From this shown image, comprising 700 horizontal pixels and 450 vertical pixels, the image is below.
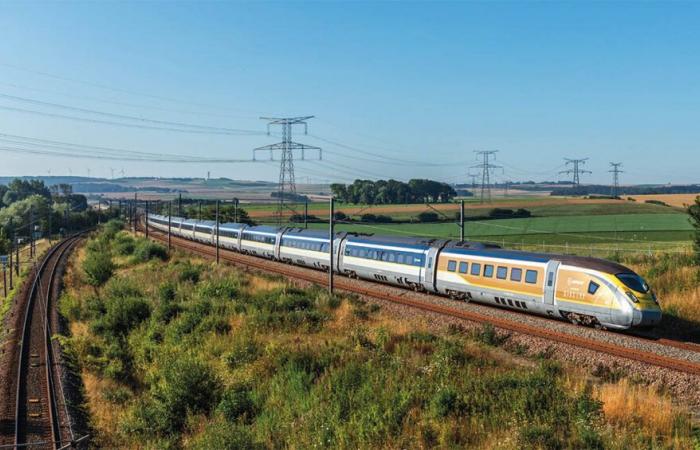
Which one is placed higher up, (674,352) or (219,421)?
(674,352)

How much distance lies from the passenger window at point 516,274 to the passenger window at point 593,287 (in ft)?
12.6

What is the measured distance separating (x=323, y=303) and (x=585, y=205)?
283ft

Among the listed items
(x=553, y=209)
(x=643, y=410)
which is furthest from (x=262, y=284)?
(x=553, y=209)

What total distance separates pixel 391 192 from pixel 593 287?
96.1 m

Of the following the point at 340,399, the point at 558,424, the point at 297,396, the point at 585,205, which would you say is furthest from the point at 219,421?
the point at 585,205

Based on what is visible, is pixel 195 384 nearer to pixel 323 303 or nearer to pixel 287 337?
pixel 287 337

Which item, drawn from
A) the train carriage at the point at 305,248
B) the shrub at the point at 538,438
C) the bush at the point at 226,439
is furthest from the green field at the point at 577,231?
the shrub at the point at 538,438

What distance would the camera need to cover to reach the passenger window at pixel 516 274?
92.5 ft

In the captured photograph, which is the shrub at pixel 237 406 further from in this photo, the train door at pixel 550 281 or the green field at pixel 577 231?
the green field at pixel 577 231

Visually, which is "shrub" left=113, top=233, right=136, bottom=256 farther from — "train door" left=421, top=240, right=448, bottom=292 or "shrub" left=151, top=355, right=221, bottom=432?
"shrub" left=151, top=355, right=221, bottom=432

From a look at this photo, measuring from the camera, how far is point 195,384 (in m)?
22.2

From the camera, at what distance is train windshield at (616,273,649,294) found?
77.7 ft

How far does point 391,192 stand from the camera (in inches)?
4734

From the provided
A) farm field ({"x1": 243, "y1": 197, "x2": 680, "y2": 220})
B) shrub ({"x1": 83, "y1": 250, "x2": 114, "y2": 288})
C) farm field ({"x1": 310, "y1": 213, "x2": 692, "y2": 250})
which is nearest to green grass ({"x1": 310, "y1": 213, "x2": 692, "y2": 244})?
farm field ({"x1": 310, "y1": 213, "x2": 692, "y2": 250})
